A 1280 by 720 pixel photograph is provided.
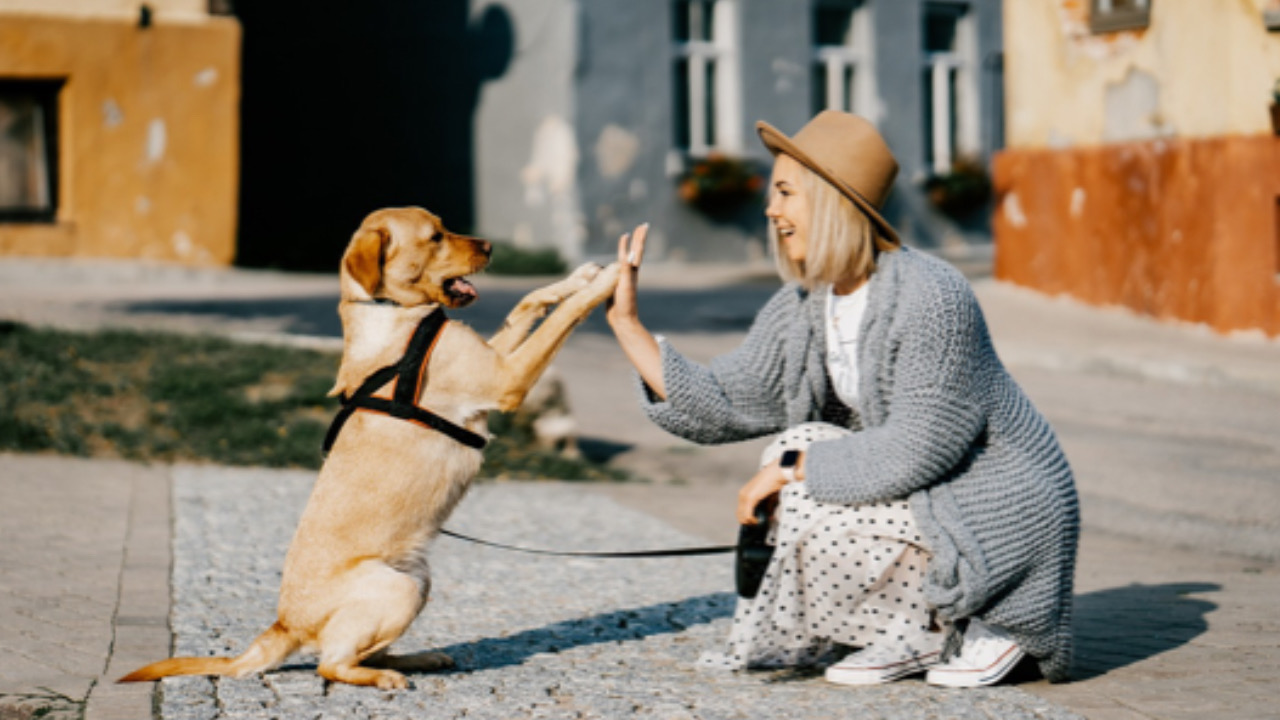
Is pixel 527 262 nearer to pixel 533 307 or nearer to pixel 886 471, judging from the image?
pixel 533 307

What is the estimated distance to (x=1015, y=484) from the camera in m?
4.31

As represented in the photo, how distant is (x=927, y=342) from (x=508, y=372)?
1.18 m

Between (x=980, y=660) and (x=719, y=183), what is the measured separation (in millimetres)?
16854

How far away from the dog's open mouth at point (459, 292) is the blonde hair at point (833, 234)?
929 millimetres

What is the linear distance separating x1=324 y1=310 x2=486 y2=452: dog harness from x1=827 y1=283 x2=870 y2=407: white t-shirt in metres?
1.04

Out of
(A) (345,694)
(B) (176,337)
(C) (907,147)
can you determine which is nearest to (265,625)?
(A) (345,694)

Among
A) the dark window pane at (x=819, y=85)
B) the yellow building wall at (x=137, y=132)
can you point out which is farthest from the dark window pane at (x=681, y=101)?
the yellow building wall at (x=137, y=132)

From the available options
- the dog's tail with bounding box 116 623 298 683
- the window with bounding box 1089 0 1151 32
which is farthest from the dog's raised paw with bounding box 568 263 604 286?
the window with bounding box 1089 0 1151 32

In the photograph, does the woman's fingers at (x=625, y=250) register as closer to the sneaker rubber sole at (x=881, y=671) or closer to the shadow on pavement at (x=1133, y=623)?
the sneaker rubber sole at (x=881, y=671)

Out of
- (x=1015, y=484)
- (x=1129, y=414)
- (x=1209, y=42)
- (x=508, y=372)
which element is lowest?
Result: (x=1129, y=414)

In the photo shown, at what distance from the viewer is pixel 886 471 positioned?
4.22 metres

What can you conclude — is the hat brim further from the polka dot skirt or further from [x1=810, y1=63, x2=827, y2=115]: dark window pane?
[x1=810, y1=63, x2=827, y2=115]: dark window pane

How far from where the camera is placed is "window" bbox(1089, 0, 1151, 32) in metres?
13.0

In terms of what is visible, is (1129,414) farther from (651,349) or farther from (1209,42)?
(651,349)
